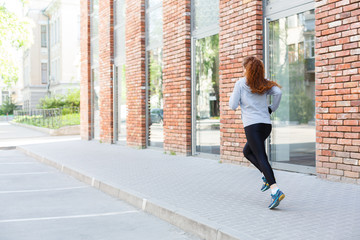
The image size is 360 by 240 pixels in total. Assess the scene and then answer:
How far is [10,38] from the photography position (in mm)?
23281

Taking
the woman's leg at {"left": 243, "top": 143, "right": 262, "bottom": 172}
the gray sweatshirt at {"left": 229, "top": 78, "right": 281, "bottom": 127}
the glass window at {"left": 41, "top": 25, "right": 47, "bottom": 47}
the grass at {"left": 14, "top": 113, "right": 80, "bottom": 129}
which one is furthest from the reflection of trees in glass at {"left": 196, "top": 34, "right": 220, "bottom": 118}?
the glass window at {"left": 41, "top": 25, "right": 47, "bottom": 47}

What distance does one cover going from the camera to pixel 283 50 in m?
8.52

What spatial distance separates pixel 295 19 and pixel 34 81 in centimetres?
4674

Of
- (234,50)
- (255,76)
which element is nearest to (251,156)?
(255,76)

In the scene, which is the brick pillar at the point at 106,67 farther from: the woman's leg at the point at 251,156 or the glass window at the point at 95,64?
the woman's leg at the point at 251,156

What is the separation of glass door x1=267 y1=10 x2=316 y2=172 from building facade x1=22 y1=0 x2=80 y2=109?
96.6ft

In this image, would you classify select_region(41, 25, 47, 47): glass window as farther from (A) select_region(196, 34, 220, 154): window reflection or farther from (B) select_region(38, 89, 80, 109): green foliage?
(A) select_region(196, 34, 220, 154): window reflection

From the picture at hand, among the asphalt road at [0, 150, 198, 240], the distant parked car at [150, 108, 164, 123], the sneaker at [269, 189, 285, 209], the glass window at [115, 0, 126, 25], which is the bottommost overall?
the asphalt road at [0, 150, 198, 240]

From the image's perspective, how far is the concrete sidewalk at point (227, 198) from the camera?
440cm

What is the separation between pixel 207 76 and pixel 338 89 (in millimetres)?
4409

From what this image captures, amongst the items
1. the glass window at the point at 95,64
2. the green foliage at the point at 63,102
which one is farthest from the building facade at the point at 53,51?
the glass window at the point at 95,64

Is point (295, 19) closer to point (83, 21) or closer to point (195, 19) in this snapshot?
point (195, 19)

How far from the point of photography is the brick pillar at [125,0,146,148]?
13656 mm

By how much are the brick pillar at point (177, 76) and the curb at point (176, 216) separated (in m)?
3.66
